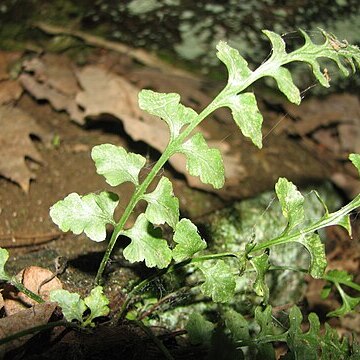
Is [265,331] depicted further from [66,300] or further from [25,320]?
[25,320]

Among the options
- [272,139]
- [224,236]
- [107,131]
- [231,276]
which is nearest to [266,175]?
[272,139]

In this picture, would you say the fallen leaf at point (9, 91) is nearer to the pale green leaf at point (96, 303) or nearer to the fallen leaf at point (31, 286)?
the fallen leaf at point (31, 286)

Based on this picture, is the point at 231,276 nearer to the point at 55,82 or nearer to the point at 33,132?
the point at 33,132

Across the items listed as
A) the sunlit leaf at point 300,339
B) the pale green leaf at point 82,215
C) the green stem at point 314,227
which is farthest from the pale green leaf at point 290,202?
the pale green leaf at point 82,215

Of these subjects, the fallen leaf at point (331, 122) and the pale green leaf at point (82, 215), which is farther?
the fallen leaf at point (331, 122)

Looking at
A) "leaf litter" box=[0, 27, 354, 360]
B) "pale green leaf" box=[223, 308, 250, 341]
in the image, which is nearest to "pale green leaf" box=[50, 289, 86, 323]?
"pale green leaf" box=[223, 308, 250, 341]

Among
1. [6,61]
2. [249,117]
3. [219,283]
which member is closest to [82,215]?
[219,283]
